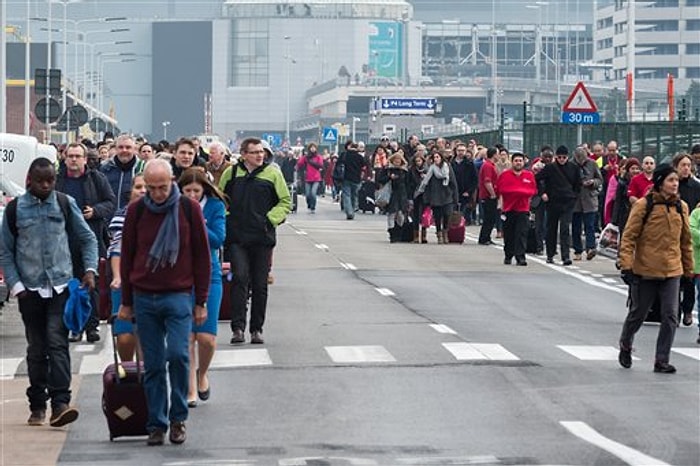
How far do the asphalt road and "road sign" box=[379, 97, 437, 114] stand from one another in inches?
1906

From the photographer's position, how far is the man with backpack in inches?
544

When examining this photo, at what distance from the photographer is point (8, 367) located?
697 inches

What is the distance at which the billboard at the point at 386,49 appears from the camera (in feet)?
636

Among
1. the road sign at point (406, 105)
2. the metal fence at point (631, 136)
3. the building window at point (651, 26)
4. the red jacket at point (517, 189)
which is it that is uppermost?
the building window at point (651, 26)

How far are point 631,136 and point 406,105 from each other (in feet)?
112

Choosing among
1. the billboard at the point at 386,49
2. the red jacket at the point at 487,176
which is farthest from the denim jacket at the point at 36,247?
the billboard at the point at 386,49

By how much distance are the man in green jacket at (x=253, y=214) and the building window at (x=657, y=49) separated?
173887mm

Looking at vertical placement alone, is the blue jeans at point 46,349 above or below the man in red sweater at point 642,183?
below

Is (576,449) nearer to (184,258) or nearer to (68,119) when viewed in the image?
(184,258)

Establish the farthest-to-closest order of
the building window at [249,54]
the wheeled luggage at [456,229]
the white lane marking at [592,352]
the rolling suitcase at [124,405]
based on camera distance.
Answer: the building window at [249,54], the wheeled luggage at [456,229], the white lane marking at [592,352], the rolling suitcase at [124,405]

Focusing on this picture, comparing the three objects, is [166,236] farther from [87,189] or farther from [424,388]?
[87,189]

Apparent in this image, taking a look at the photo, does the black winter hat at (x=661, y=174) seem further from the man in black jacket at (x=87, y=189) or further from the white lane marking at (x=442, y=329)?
the man in black jacket at (x=87, y=189)

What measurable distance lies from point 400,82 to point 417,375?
165m

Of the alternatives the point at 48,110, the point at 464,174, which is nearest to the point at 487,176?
the point at 464,174
